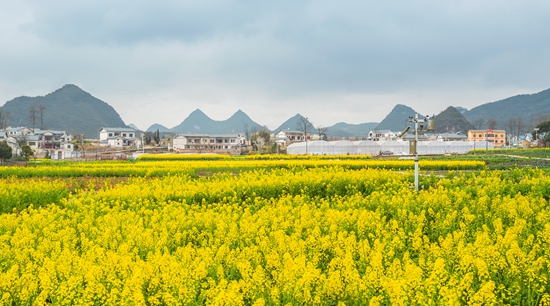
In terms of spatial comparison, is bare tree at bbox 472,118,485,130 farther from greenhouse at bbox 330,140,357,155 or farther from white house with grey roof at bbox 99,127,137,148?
white house with grey roof at bbox 99,127,137,148

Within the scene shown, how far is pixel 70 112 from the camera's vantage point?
531ft

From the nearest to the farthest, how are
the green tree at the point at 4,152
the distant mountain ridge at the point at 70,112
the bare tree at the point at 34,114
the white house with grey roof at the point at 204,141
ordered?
the green tree at the point at 4,152 → the white house with grey roof at the point at 204,141 → the bare tree at the point at 34,114 → the distant mountain ridge at the point at 70,112

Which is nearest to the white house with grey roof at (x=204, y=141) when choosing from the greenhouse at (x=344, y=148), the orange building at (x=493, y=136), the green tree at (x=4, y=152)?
the greenhouse at (x=344, y=148)

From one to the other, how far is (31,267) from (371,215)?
5.36m

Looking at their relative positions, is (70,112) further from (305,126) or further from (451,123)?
(451,123)

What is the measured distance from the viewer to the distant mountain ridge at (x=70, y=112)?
148625 millimetres

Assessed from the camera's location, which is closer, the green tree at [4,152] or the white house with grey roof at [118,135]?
the green tree at [4,152]

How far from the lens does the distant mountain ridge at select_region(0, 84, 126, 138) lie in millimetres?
148625

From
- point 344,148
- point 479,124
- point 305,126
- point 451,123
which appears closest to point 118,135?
point 305,126

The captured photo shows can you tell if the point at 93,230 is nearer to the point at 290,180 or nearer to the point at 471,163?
the point at 290,180

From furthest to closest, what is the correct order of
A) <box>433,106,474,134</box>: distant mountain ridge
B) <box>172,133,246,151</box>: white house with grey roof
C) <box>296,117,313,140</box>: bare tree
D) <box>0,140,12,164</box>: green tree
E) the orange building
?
1. <box>433,106,474,134</box>: distant mountain ridge
2. the orange building
3. <box>172,133,246,151</box>: white house with grey roof
4. <box>296,117,313,140</box>: bare tree
5. <box>0,140,12,164</box>: green tree

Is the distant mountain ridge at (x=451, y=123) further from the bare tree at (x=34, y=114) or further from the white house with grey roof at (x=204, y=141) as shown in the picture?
the bare tree at (x=34, y=114)

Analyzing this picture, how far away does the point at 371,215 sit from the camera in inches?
295

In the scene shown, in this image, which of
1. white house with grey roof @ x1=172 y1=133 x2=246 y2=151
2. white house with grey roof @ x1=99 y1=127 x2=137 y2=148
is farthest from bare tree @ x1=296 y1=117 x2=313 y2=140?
white house with grey roof @ x1=99 y1=127 x2=137 y2=148
